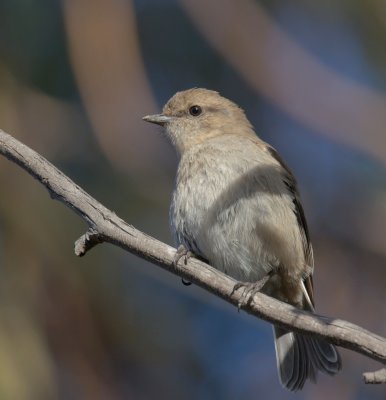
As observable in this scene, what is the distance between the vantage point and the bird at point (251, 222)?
5336mm

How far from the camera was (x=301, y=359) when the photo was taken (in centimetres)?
579

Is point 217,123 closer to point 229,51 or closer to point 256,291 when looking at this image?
point 229,51

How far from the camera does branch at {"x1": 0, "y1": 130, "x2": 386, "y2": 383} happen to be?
4.23 m

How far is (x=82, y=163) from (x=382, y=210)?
2.57 meters

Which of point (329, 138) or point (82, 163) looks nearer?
point (329, 138)

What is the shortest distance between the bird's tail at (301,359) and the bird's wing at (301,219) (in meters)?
0.31

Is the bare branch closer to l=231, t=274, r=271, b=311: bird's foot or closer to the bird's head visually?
l=231, t=274, r=271, b=311: bird's foot

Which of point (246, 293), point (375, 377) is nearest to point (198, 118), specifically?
point (246, 293)

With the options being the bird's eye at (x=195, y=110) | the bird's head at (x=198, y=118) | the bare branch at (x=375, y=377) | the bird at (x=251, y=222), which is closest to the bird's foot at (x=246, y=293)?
the bird at (x=251, y=222)

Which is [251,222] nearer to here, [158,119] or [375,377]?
[158,119]

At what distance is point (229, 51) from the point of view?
6.05 m

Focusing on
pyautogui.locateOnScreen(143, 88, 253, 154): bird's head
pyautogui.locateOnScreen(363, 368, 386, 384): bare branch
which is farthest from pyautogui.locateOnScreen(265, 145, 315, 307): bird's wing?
pyautogui.locateOnScreen(363, 368, 386, 384): bare branch

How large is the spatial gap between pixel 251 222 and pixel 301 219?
0.53 metres

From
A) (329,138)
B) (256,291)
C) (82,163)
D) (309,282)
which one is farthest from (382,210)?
(82,163)
